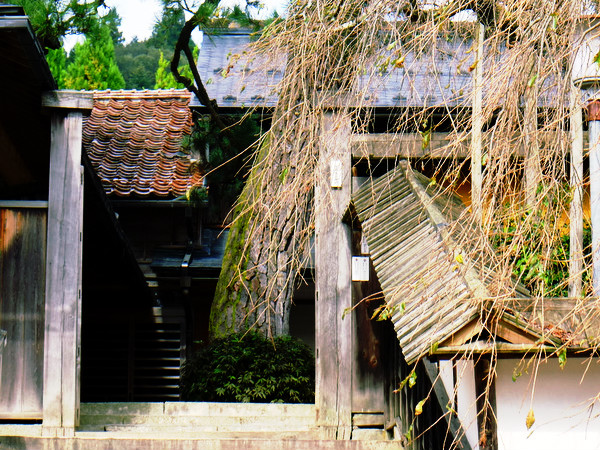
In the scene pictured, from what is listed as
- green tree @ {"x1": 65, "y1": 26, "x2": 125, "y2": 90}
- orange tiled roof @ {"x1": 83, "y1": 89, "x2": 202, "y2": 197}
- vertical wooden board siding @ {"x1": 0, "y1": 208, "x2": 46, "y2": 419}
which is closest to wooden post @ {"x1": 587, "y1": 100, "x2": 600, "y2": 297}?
vertical wooden board siding @ {"x1": 0, "y1": 208, "x2": 46, "y2": 419}

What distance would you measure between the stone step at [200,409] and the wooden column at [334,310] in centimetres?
44

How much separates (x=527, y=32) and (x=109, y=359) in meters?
9.99

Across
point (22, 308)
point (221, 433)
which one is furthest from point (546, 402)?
point (22, 308)

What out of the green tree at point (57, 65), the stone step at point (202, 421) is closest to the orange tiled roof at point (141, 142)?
the stone step at point (202, 421)

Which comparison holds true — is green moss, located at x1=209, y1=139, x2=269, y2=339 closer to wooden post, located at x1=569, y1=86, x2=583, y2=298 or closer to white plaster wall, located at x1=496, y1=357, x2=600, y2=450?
wooden post, located at x1=569, y1=86, x2=583, y2=298

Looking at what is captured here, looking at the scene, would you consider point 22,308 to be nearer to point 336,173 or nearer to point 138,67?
point 336,173

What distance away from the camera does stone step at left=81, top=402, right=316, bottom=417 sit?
6.78 metres

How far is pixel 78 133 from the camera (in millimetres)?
6312

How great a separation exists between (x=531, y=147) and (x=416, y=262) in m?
0.79

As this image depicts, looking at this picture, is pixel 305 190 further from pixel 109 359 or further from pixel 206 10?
pixel 109 359

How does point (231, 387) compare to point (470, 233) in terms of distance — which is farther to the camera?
point (231, 387)

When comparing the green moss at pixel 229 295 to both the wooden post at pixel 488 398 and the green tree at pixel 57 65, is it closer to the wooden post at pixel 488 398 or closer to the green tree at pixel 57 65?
the wooden post at pixel 488 398

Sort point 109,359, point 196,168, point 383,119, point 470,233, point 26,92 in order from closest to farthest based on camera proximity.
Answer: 1. point 470,233
2. point 26,92
3. point 383,119
4. point 196,168
5. point 109,359

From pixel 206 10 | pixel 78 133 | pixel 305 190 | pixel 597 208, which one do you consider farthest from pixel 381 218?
pixel 206 10
